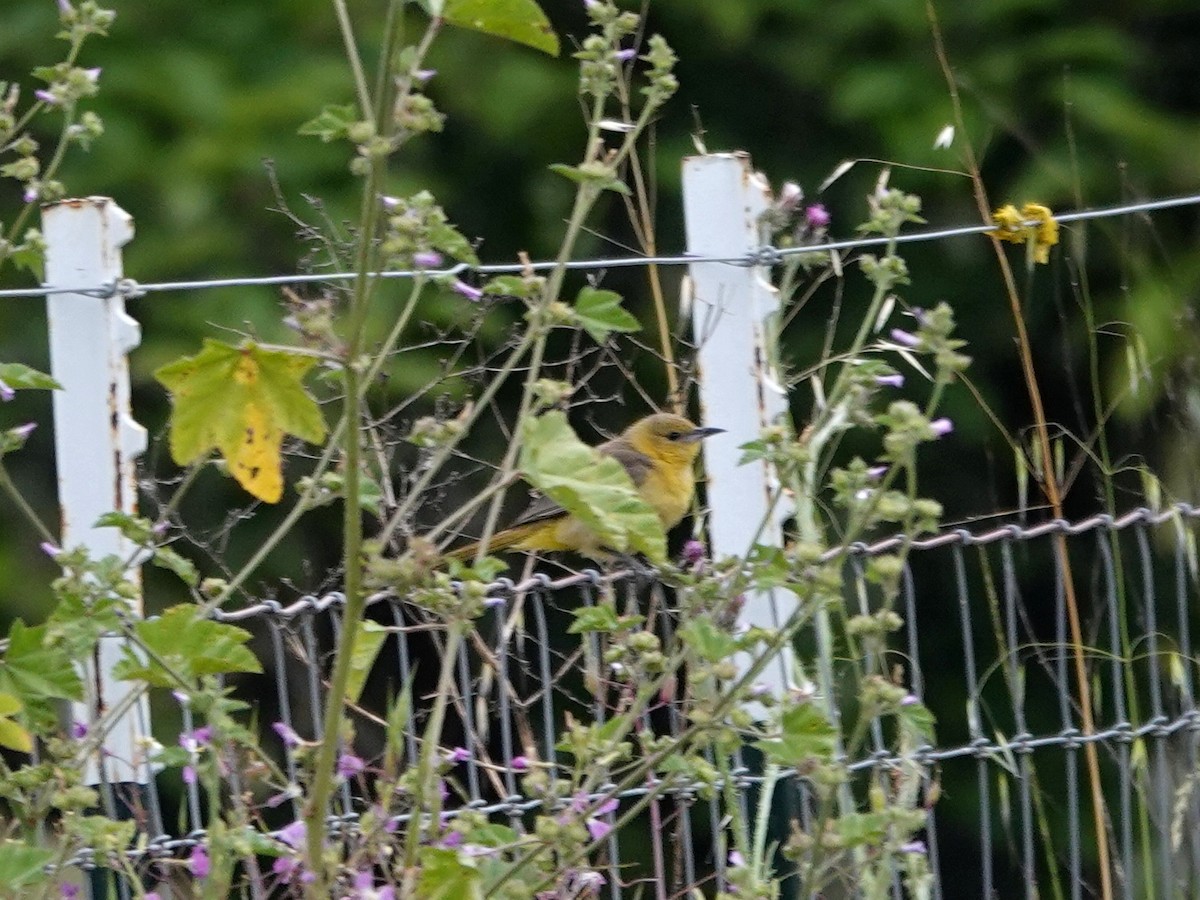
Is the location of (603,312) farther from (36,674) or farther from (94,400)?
(94,400)

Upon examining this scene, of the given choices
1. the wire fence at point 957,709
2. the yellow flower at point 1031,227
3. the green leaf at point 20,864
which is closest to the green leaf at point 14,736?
the wire fence at point 957,709

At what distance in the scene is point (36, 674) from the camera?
2.50 meters

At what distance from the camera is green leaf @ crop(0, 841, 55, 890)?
2.26 meters

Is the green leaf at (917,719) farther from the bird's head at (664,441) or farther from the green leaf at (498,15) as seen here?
the bird's head at (664,441)

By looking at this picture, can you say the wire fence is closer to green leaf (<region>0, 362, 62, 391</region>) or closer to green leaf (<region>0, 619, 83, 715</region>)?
green leaf (<region>0, 619, 83, 715</region>)

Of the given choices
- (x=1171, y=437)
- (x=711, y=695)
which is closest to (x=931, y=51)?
(x=1171, y=437)

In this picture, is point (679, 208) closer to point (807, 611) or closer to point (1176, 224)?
point (1176, 224)

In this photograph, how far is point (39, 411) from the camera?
6488 mm

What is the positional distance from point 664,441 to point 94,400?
2.08 meters

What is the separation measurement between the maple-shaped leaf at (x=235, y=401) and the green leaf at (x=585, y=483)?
0.29 m

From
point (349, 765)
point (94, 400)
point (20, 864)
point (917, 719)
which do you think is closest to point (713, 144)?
point (94, 400)

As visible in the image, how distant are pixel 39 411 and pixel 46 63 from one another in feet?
3.73

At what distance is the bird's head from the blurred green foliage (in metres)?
0.64

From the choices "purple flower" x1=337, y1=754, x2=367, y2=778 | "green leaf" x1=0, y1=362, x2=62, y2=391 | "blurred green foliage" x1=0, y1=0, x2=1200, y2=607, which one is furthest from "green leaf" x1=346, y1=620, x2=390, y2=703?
"blurred green foliage" x1=0, y1=0, x2=1200, y2=607
